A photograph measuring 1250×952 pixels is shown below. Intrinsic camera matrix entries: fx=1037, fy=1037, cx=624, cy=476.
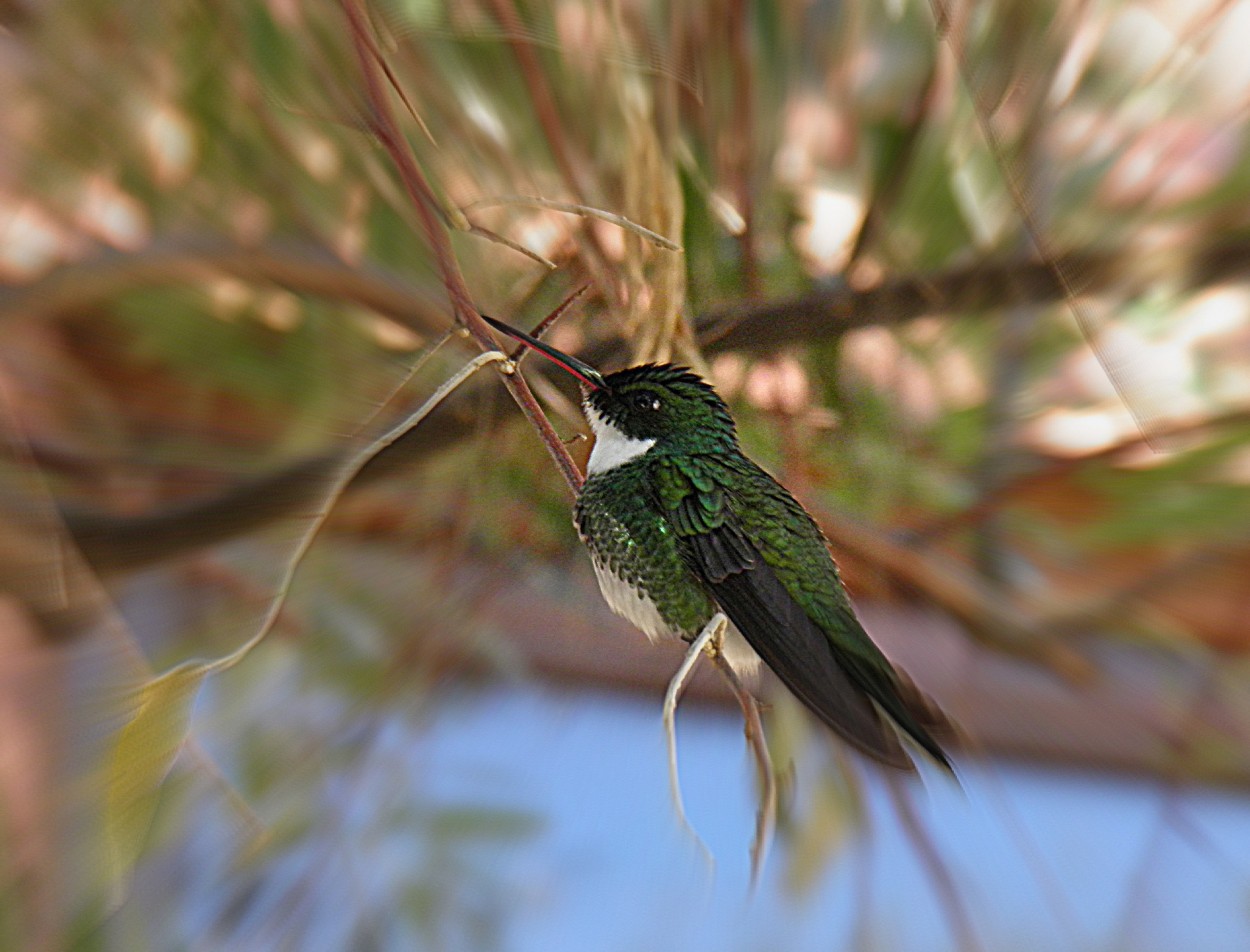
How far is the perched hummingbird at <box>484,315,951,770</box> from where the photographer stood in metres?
0.32

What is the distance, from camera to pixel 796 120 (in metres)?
0.32

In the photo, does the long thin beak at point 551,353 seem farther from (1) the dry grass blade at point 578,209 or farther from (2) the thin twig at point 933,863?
(2) the thin twig at point 933,863

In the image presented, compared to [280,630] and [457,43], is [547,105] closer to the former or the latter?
[457,43]

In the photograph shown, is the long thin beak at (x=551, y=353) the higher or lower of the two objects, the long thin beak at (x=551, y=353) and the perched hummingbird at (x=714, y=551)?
Result: the higher

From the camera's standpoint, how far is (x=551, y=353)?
329 mm

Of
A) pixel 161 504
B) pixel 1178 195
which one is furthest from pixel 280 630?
pixel 1178 195

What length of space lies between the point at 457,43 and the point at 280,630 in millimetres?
200

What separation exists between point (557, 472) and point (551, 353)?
0.14 feet

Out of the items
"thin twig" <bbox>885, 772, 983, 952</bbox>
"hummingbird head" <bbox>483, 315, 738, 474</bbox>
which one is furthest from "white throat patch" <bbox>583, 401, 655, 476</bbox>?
"thin twig" <bbox>885, 772, 983, 952</bbox>

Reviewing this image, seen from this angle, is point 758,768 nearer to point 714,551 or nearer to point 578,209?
point 714,551

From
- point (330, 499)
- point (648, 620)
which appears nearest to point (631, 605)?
point (648, 620)

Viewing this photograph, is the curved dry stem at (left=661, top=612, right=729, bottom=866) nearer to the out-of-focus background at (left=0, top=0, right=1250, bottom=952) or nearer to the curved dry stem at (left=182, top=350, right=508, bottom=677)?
the out-of-focus background at (left=0, top=0, right=1250, bottom=952)

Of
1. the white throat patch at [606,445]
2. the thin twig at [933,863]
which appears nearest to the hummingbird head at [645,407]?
the white throat patch at [606,445]

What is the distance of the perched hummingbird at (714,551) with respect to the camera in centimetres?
32
